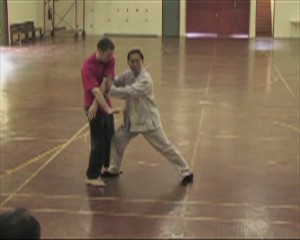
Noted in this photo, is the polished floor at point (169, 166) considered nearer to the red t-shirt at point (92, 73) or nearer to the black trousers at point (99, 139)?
the black trousers at point (99, 139)

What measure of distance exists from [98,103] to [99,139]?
0.48 meters

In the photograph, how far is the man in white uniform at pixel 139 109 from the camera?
612cm

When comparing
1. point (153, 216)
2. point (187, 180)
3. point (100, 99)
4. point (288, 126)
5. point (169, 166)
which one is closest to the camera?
point (153, 216)

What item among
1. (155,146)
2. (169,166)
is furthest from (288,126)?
(155,146)

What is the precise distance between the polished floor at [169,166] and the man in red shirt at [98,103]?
29cm

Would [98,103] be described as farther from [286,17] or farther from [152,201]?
[286,17]

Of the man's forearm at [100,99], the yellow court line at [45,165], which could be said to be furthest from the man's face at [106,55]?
the yellow court line at [45,165]

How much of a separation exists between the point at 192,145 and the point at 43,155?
2122 millimetres

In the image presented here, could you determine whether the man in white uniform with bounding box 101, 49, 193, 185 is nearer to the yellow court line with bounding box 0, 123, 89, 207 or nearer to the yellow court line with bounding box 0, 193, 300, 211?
the yellow court line with bounding box 0, 193, 300, 211

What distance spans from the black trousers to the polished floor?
0.23 metres

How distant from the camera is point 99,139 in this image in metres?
6.30

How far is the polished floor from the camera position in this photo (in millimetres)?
5449

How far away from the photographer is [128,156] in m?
7.81

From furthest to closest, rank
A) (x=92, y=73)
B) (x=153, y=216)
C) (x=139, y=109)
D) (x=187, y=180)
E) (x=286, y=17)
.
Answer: (x=286, y=17)
(x=187, y=180)
(x=139, y=109)
(x=92, y=73)
(x=153, y=216)
